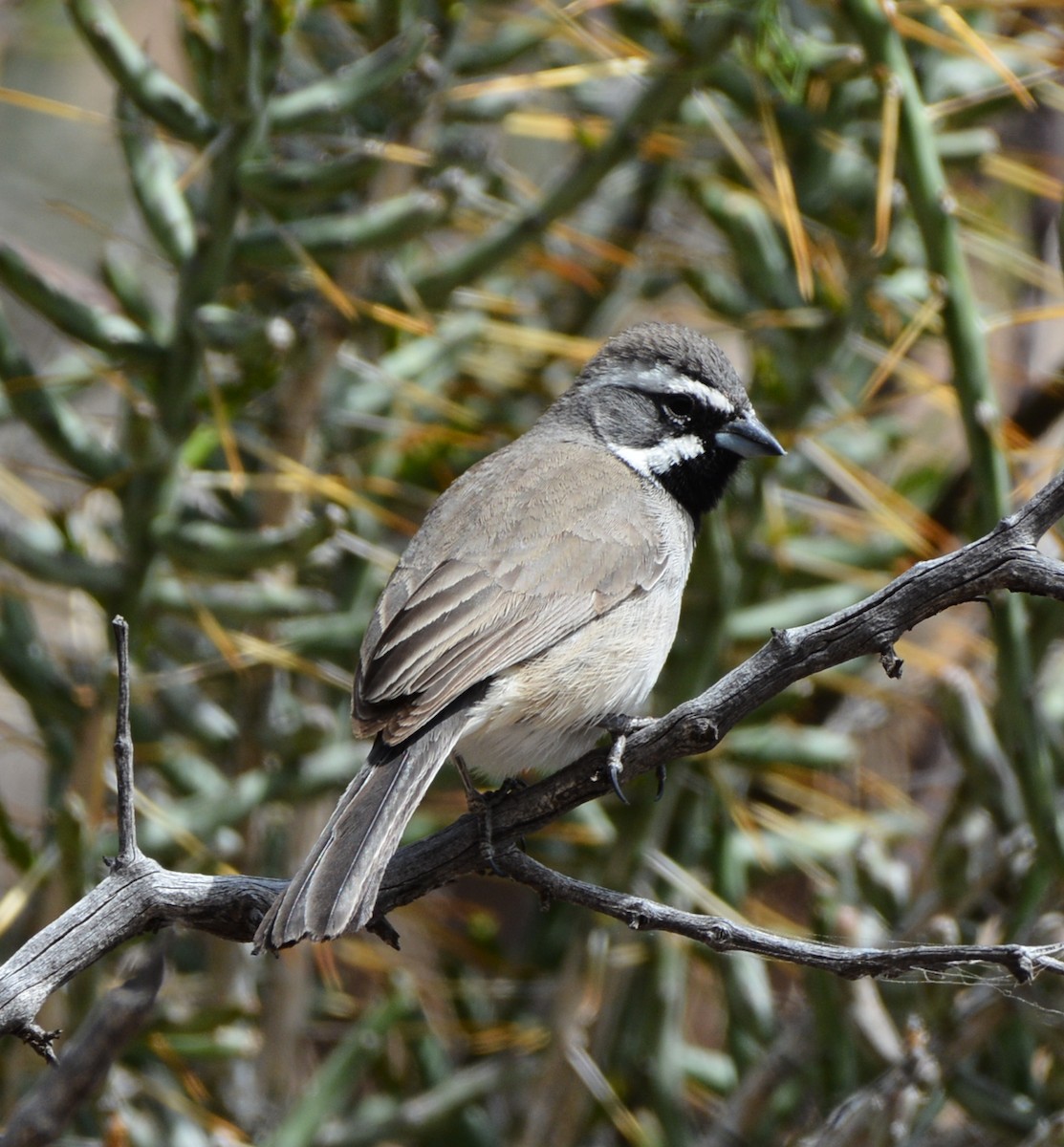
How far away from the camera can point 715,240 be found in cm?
607

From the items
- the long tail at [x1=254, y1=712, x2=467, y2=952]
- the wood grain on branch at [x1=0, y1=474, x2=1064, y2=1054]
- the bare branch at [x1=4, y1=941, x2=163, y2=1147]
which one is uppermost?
the wood grain on branch at [x1=0, y1=474, x2=1064, y2=1054]

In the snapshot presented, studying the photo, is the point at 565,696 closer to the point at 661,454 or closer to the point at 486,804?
the point at 486,804

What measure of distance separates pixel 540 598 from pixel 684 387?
892 millimetres

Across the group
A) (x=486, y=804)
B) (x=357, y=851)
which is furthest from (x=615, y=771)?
(x=357, y=851)

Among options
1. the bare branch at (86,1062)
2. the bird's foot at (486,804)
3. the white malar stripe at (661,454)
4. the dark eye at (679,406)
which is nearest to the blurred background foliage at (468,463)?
the white malar stripe at (661,454)

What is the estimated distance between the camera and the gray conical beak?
13.1 feet

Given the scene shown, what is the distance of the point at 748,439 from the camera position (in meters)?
4.02

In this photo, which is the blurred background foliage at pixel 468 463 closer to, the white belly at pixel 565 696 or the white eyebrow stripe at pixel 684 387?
the white eyebrow stripe at pixel 684 387

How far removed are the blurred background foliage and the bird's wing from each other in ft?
1.42

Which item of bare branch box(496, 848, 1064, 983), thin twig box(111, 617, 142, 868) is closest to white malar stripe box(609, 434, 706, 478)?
bare branch box(496, 848, 1064, 983)

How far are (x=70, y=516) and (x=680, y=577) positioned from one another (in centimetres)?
173

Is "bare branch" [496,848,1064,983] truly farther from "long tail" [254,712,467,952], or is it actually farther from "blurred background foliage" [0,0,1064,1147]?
"blurred background foliage" [0,0,1064,1147]

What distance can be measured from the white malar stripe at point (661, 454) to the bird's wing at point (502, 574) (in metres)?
0.08

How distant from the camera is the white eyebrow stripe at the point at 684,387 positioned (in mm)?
4125
